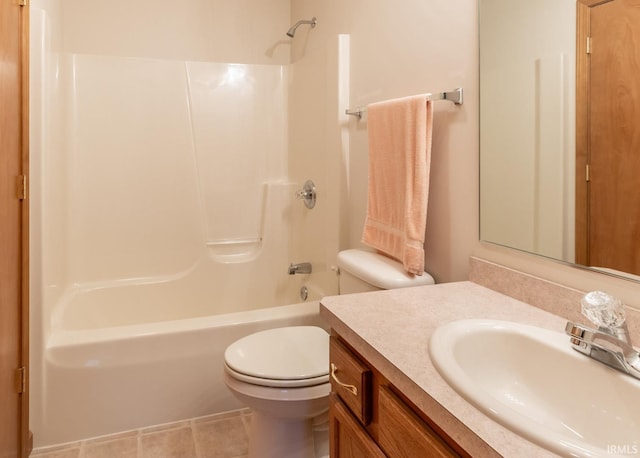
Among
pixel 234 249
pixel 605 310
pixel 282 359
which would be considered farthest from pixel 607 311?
pixel 234 249

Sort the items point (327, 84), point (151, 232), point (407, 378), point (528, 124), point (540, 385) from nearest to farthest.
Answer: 1. point (407, 378)
2. point (540, 385)
3. point (528, 124)
4. point (327, 84)
5. point (151, 232)

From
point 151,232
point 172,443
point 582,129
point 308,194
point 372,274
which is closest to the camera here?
point 582,129

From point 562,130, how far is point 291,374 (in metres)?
1.07

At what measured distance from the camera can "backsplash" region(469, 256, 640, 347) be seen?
961 millimetres

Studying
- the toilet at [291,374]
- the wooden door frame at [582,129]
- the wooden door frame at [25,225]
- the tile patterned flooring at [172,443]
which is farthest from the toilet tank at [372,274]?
the wooden door frame at [25,225]

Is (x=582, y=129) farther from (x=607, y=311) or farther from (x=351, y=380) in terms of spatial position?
(x=351, y=380)

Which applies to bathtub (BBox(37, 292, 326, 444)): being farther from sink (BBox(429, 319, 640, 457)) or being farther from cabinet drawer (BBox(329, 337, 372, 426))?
sink (BBox(429, 319, 640, 457))

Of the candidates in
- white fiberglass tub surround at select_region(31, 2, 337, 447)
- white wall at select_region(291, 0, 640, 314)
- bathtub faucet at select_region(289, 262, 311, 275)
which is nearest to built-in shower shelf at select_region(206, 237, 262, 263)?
white fiberglass tub surround at select_region(31, 2, 337, 447)

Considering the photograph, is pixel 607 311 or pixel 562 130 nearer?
pixel 607 311

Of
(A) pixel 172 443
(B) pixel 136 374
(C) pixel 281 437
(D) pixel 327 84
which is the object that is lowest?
(A) pixel 172 443

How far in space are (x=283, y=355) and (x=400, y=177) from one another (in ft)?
2.55

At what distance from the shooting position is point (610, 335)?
0.74m

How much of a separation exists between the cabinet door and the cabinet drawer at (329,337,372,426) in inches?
0.9

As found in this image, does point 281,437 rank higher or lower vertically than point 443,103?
lower
